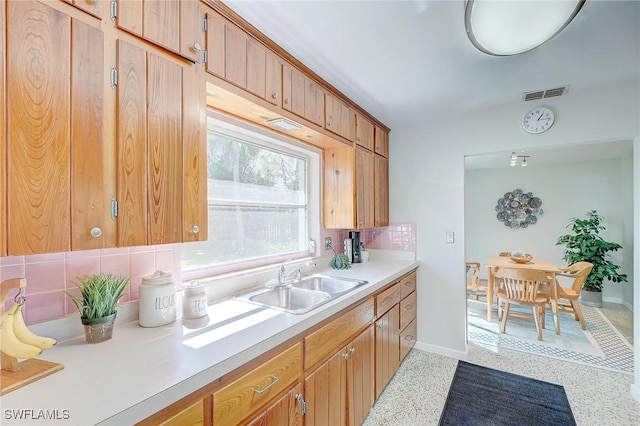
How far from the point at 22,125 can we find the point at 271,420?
128cm

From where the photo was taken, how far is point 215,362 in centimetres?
90

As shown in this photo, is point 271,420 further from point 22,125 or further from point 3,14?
point 3,14

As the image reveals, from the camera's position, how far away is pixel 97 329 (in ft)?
3.34

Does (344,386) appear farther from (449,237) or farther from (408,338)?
(449,237)

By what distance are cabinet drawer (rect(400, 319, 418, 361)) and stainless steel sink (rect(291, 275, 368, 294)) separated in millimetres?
862

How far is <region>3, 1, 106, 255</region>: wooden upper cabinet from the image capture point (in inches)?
30.2

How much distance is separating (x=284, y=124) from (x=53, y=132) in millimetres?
1228

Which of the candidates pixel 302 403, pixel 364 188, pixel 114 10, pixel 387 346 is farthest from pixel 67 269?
pixel 364 188

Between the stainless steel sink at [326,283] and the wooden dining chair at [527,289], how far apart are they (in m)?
2.33

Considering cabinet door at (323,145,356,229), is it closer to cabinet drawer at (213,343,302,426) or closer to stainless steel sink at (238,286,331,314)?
stainless steel sink at (238,286,331,314)

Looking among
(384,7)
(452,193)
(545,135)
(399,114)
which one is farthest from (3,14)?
(545,135)

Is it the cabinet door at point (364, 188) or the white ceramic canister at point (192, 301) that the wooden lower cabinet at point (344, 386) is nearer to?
the white ceramic canister at point (192, 301)

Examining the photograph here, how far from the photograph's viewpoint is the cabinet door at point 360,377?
168 cm

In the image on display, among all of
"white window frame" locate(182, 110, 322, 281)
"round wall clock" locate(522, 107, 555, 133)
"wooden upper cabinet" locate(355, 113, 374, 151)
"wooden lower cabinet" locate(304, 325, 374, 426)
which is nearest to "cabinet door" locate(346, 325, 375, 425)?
"wooden lower cabinet" locate(304, 325, 374, 426)
